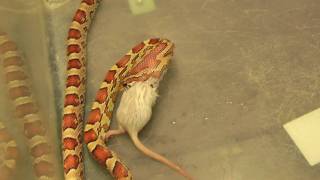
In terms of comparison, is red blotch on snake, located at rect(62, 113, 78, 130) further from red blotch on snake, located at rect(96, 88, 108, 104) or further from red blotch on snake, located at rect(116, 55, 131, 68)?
red blotch on snake, located at rect(116, 55, 131, 68)

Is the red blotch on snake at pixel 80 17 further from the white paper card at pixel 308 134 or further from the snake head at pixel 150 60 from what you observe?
the white paper card at pixel 308 134

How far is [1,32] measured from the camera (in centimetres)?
226

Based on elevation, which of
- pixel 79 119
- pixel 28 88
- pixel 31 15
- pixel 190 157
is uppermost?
pixel 31 15

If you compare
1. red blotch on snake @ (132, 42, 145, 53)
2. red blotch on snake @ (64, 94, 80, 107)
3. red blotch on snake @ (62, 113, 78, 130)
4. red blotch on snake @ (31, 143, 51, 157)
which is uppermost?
red blotch on snake @ (132, 42, 145, 53)

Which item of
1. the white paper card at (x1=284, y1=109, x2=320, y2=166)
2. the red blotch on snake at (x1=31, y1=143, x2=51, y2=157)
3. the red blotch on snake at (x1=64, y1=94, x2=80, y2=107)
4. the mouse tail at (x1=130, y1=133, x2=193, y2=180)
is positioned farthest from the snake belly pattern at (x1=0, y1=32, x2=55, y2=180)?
the white paper card at (x1=284, y1=109, x2=320, y2=166)

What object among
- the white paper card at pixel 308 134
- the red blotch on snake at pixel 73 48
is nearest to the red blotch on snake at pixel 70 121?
the red blotch on snake at pixel 73 48

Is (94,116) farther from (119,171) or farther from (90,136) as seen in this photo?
(119,171)

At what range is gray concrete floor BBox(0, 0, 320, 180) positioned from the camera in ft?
7.37

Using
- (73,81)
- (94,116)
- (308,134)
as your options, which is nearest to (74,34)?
(73,81)

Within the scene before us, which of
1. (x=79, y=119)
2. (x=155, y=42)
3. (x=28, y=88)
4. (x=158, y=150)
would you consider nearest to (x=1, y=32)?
(x=28, y=88)

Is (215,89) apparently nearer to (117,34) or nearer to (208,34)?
(208,34)

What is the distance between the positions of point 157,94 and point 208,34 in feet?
1.52

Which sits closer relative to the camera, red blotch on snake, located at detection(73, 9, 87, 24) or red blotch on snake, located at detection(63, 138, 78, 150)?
Result: red blotch on snake, located at detection(63, 138, 78, 150)

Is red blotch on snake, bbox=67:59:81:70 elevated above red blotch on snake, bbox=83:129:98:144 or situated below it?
above
